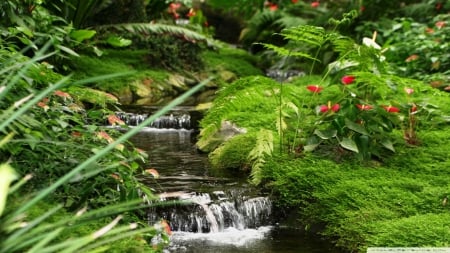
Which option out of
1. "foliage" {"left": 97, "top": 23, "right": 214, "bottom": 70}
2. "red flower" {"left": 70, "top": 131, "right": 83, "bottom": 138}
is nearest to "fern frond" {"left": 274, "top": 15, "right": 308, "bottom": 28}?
"foliage" {"left": 97, "top": 23, "right": 214, "bottom": 70}

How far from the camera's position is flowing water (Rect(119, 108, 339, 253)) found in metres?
3.48

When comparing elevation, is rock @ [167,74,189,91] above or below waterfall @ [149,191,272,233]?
above

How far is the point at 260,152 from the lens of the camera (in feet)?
13.9

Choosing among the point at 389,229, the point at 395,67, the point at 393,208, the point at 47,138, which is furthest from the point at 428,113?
the point at 47,138

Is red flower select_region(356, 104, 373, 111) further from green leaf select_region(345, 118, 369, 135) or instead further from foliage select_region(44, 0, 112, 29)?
foliage select_region(44, 0, 112, 29)

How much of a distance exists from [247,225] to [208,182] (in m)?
0.54

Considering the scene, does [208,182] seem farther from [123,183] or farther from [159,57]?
[159,57]

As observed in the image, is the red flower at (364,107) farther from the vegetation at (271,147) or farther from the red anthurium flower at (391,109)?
the red anthurium flower at (391,109)

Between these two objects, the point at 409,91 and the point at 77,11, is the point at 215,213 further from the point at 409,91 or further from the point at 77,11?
the point at 77,11

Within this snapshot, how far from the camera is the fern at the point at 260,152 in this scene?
13.7ft

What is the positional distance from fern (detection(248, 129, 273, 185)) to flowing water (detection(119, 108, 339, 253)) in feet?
0.32

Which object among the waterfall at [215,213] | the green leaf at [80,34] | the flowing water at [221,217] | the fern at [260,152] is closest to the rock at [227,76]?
the green leaf at [80,34]

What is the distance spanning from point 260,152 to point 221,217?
672 mm

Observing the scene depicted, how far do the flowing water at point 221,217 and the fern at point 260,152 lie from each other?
98 millimetres
